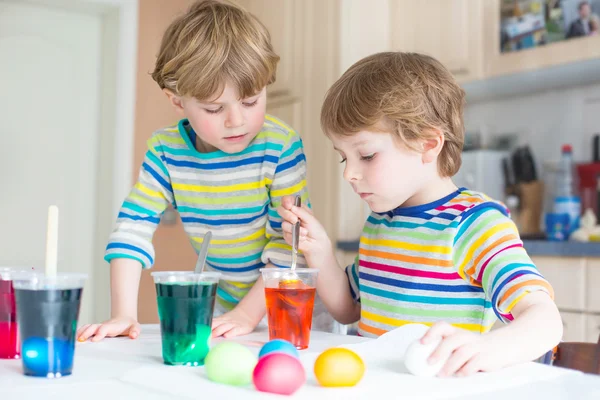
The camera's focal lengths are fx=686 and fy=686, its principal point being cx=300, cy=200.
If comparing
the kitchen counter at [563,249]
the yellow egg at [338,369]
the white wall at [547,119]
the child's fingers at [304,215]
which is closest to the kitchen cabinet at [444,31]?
the white wall at [547,119]

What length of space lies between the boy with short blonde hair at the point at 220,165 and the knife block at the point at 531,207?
6.17ft

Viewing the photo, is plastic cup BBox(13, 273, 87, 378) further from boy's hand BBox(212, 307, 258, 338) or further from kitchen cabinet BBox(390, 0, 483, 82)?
kitchen cabinet BBox(390, 0, 483, 82)

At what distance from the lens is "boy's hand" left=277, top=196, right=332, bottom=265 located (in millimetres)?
1155

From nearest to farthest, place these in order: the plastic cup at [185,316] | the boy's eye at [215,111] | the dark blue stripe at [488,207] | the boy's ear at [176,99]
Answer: the plastic cup at [185,316] → the dark blue stripe at [488,207] → the boy's eye at [215,111] → the boy's ear at [176,99]

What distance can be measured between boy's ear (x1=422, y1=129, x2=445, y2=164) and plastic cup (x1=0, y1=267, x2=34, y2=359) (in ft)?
2.20

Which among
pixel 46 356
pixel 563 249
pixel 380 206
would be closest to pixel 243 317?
pixel 380 206

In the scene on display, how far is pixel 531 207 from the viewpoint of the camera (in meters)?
3.00

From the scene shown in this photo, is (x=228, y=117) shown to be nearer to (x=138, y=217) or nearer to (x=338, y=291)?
(x=138, y=217)

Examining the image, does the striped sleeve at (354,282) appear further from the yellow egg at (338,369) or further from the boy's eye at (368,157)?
the yellow egg at (338,369)

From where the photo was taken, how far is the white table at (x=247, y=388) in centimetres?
60

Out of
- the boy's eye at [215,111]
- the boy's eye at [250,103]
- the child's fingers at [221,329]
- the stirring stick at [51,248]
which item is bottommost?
the child's fingers at [221,329]

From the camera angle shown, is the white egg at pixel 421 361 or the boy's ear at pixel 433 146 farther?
the boy's ear at pixel 433 146

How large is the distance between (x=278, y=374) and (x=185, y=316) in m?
0.18

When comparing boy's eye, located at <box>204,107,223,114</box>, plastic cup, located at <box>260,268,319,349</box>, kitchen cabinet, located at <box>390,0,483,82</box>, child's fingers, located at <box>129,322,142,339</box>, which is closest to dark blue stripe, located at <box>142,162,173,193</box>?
boy's eye, located at <box>204,107,223,114</box>
